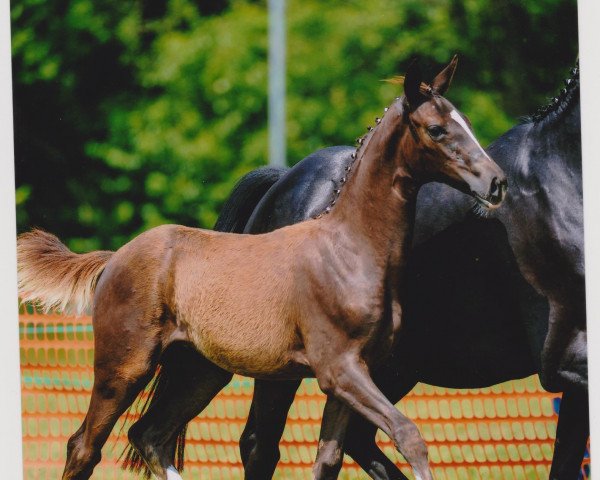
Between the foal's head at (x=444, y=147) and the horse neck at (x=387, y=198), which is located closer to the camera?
the foal's head at (x=444, y=147)

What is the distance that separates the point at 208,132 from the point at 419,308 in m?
10.4

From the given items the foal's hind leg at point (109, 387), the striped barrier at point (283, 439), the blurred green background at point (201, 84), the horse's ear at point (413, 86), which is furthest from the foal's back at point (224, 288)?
the blurred green background at point (201, 84)

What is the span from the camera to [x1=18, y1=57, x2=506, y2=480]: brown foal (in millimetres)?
4219

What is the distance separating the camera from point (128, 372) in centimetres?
471

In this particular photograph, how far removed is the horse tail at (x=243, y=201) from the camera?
6.02 meters

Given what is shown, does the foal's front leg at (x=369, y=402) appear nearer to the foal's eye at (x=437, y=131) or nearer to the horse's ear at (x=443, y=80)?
the foal's eye at (x=437, y=131)

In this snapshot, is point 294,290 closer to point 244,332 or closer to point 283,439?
point 244,332

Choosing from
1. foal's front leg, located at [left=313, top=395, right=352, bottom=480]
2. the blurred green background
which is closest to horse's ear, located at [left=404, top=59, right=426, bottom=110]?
foal's front leg, located at [left=313, top=395, right=352, bottom=480]

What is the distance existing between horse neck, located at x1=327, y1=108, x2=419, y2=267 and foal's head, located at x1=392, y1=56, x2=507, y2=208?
0.05m

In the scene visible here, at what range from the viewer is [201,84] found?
592 inches

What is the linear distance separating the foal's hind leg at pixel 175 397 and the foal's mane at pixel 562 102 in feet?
6.56

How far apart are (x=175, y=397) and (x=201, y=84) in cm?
1040

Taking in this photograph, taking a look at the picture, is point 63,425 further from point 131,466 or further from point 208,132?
point 208,132

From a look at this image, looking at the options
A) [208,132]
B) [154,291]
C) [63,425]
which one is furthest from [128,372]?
[208,132]
